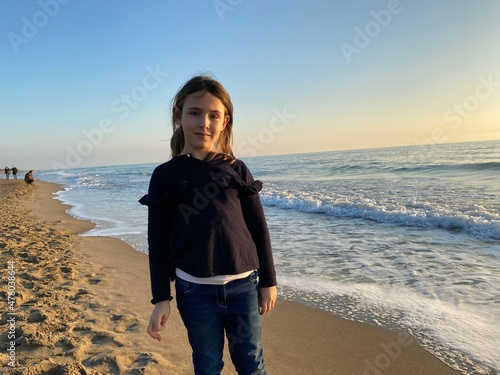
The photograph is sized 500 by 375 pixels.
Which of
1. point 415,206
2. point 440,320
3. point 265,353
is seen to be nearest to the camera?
point 265,353

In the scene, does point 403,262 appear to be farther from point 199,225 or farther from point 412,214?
point 199,225

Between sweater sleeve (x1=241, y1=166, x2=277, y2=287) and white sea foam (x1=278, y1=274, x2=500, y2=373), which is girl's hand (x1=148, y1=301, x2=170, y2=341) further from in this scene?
white sea foam (x1=278, y1=274, x2=500, y2=373)

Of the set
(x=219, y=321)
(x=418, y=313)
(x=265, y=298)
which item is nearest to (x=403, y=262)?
(x=418, y=313)

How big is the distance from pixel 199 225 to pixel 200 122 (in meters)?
0.56

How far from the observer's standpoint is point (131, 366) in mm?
2588

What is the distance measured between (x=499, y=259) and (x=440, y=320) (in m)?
2.65

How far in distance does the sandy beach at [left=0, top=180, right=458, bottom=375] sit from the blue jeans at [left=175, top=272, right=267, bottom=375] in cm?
99

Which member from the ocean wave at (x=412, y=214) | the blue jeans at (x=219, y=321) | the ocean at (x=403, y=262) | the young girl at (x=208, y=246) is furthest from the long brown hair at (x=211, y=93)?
the ocean wave at (x=412, y=214)

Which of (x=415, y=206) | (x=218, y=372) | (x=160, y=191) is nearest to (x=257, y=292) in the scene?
(x=218, y=372)

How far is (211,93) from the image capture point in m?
1.90

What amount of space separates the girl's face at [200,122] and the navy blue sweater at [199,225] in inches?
2.8

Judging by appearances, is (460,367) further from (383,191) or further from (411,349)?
(383,191)

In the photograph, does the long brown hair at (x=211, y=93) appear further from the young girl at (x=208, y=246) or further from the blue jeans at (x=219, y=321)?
the blue jeans at (x=219, y=321)

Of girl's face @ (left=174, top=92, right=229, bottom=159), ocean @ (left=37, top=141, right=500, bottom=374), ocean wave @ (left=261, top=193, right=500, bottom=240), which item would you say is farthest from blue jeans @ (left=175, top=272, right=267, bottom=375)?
ocean wave @ (left=261, top=193, right=500, bottom=240)
